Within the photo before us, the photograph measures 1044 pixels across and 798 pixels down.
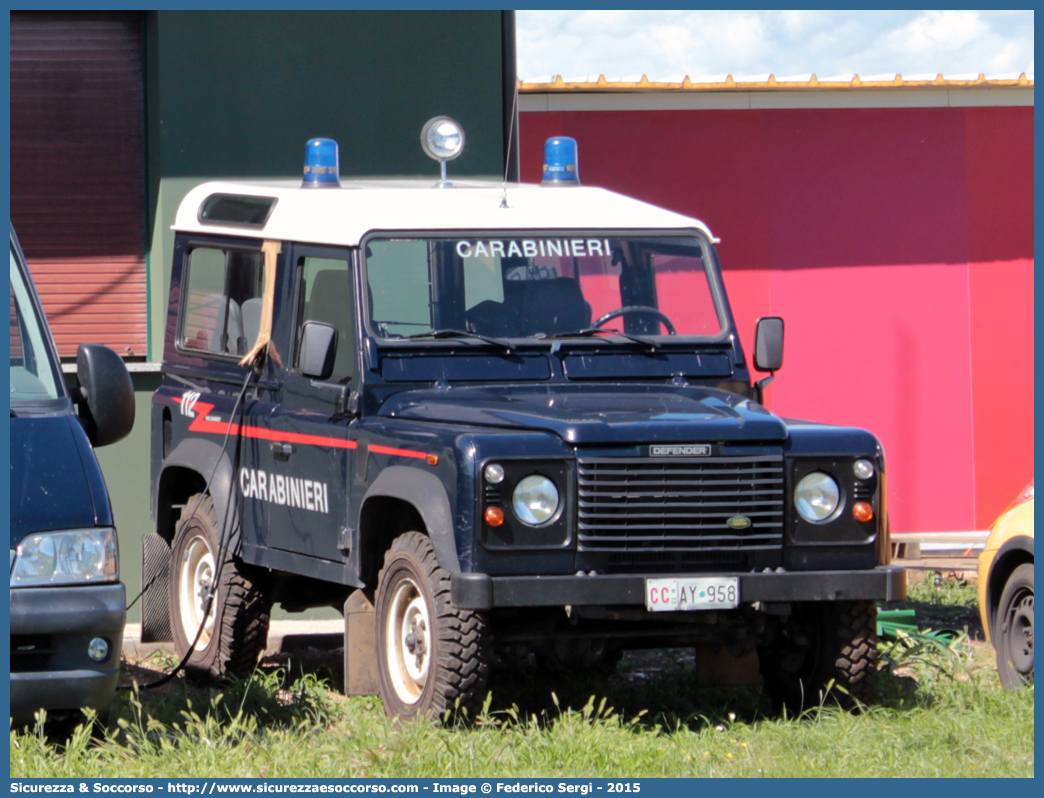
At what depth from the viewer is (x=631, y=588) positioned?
5820 mm

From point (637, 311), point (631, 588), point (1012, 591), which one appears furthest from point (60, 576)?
point (1012, 591)

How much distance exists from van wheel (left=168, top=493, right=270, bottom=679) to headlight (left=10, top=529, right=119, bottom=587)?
2073 millimetres

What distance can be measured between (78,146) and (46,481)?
502cm

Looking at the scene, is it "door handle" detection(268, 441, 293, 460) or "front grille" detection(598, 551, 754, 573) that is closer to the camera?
"front grille" detection(598, 551, 754, 573)

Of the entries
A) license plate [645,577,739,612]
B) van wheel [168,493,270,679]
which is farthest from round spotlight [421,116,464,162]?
license plate [645,577,739,612]

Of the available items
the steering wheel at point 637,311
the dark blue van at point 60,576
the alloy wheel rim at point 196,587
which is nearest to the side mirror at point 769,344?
the steering wheel at point 637,311

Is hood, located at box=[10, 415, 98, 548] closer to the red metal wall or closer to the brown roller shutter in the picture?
the brown roller shutter

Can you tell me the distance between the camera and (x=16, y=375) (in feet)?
19.2

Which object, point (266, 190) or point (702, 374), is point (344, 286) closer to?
point (266, 190)

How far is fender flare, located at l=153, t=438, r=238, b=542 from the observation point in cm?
746

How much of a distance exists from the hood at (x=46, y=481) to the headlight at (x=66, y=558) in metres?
0.03

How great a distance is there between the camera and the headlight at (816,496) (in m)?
6.09

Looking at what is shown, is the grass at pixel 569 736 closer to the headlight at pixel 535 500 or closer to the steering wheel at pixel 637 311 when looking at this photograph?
the headlight at pixel 535 500

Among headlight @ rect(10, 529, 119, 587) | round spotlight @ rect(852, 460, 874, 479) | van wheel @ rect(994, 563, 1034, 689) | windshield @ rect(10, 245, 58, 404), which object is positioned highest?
windshield @ rect(10, 245, 58, 404)
